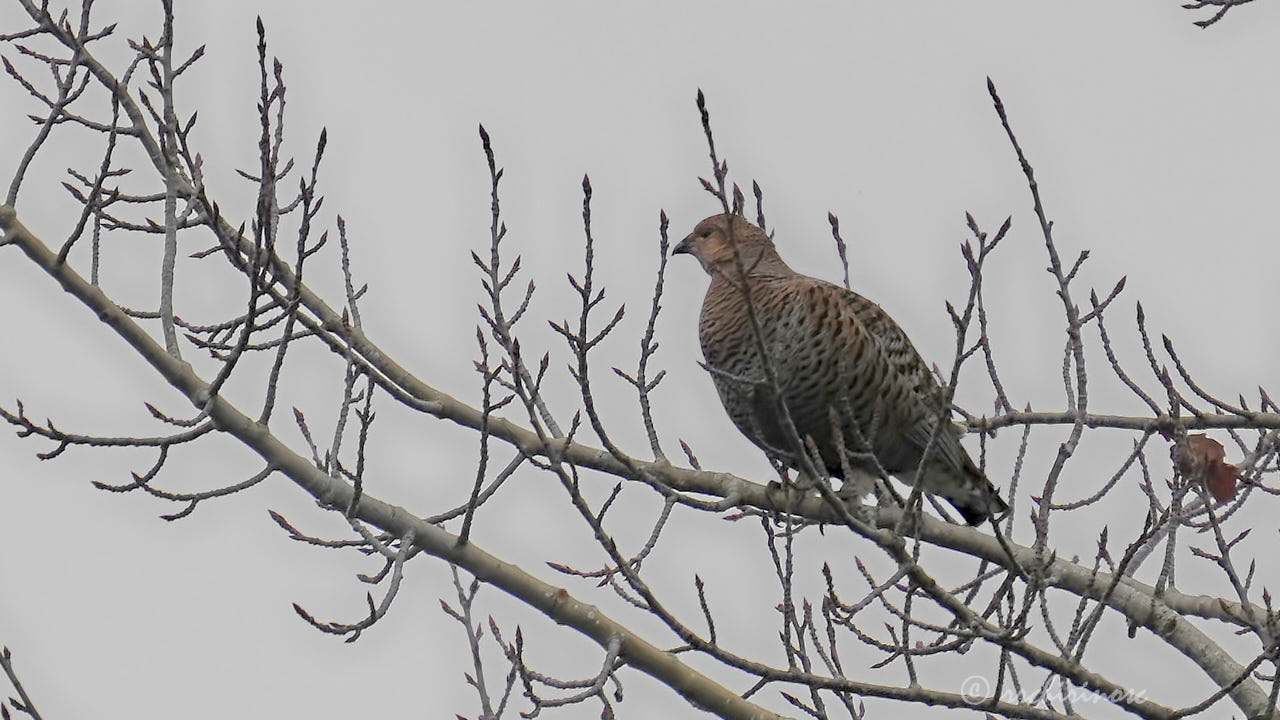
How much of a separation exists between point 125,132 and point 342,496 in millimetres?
1401

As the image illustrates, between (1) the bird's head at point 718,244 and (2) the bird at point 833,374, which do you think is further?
(1) the bird's head at point 718,244

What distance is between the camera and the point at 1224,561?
4332mm

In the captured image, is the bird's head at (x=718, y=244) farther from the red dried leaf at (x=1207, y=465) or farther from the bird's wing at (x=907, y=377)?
the red dried leaf at (x=1207, y=465)

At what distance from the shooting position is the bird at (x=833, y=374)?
23.0 feet

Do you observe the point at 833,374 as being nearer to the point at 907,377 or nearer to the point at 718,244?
the point at 907,377

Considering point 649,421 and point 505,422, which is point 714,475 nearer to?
point 649,421

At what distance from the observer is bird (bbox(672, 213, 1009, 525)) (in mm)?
7004

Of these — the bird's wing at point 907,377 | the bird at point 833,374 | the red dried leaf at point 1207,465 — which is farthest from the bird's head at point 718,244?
the red dried leaf at point 1207,465

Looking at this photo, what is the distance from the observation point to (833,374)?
7023 millimetres

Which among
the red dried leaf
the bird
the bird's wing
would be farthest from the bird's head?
the red dried leaf

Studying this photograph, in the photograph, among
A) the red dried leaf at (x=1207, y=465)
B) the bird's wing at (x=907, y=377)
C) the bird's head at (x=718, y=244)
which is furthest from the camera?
the bird's head at (x=718, y=244)

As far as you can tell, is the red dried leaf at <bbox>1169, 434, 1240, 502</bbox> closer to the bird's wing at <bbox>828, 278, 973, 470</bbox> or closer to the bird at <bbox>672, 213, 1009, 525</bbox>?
the bird at <bbox>672, 213, 1009, 525</bbox>

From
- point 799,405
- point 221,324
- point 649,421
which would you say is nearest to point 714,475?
point 649,421

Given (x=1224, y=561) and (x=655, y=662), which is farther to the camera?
(x=655, y=662)
